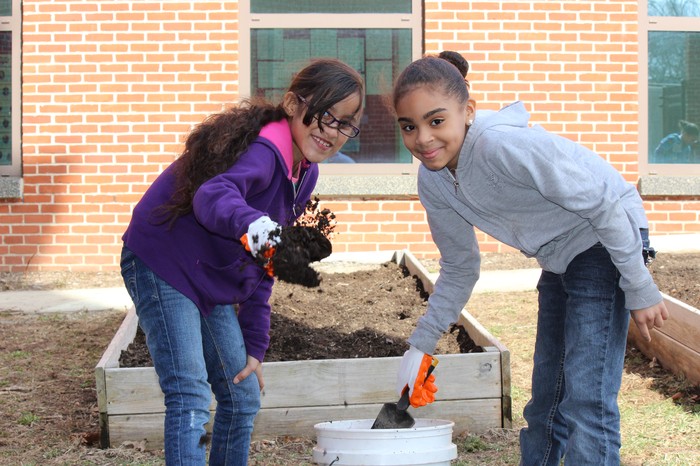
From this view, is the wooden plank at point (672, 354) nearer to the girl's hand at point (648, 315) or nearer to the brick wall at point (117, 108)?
the girl's hand at point (648, 315)

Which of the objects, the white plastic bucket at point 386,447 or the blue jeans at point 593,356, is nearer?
the white plastic bucket at point 386,447

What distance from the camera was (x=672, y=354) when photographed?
498 cm

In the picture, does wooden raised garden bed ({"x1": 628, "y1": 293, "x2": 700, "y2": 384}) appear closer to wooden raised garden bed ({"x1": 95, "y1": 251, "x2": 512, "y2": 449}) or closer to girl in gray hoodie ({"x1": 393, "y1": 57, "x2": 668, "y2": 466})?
A: wooden raised garden bed ({"x1": 95, "y1": 251, "x2": 512, "y2": 449})

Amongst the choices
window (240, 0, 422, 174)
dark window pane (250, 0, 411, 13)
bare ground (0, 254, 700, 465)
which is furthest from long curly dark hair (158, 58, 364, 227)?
dark window pane (250, 0, 411, 13)

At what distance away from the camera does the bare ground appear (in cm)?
406

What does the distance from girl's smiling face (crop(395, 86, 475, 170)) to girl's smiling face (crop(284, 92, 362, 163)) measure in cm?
17

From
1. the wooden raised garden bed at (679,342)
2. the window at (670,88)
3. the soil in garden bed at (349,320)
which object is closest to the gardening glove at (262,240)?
the soil in garden bed at (349,320)

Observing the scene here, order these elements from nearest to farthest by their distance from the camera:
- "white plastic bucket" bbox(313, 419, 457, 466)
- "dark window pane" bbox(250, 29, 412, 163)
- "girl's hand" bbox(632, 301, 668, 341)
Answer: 1. "white plastic bucket" bbox(313, 419, 457, 466)
2. "girl's hand" bbox(632, 301, 668, 341)
3. "dark window pane" bbox(250, 29, 412, 163)

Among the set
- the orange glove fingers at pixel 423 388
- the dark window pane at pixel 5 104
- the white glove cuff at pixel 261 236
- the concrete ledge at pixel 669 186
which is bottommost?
the orange glove fingers at pixel 423 388

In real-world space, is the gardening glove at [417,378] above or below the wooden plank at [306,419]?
above

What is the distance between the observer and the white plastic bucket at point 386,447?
2816mm

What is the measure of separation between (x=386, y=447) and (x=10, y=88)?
6563 mm

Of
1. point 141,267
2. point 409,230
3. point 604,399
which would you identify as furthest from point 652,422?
point 409,230

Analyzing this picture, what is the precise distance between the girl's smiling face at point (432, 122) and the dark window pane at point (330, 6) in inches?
213
